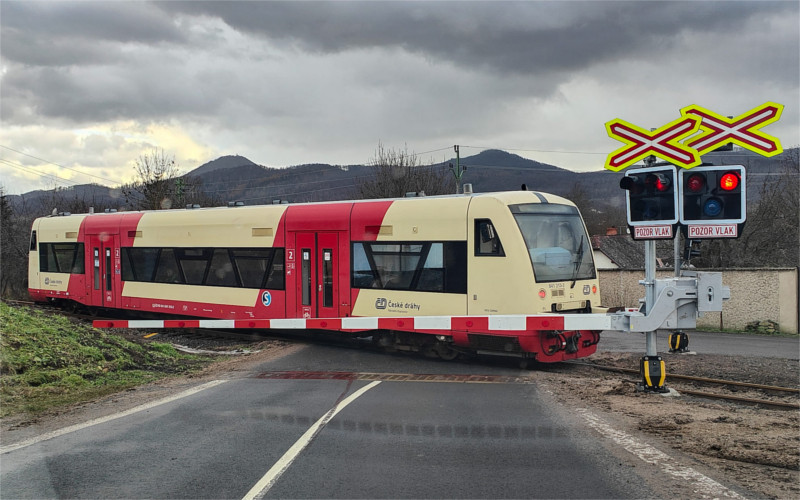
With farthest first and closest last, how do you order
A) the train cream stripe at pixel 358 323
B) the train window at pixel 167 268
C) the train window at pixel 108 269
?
the train window at pixel 108 269
the train window at pixel 167 268
the train cream stripe at pixel 358 323

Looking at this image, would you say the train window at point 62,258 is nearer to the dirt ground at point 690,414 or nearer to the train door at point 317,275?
the train door at point 317,275

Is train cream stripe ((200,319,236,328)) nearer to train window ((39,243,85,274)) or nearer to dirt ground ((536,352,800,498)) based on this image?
dirt ground ((536,352,800,498))

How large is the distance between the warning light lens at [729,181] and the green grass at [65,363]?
8.82 meters

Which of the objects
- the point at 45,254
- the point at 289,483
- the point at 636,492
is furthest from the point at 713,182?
the point at 45,254

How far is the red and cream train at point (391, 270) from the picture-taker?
38.4 ft

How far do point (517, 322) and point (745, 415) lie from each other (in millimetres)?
3164

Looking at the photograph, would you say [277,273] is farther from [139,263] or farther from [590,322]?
Answer: [590,322]

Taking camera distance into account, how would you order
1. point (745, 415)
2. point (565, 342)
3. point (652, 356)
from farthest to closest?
point (565, 342) → point (652, 356) → point (745, 415)

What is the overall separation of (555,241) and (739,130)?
14.3 feet

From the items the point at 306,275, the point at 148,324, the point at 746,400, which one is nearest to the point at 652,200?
the point at 746,400

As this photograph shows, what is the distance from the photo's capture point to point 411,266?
13.1 m

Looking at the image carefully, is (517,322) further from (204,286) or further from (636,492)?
(204,286)

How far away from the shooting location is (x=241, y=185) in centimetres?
12025

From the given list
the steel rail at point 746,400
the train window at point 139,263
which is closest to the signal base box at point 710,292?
the steel rail at point 746,400
